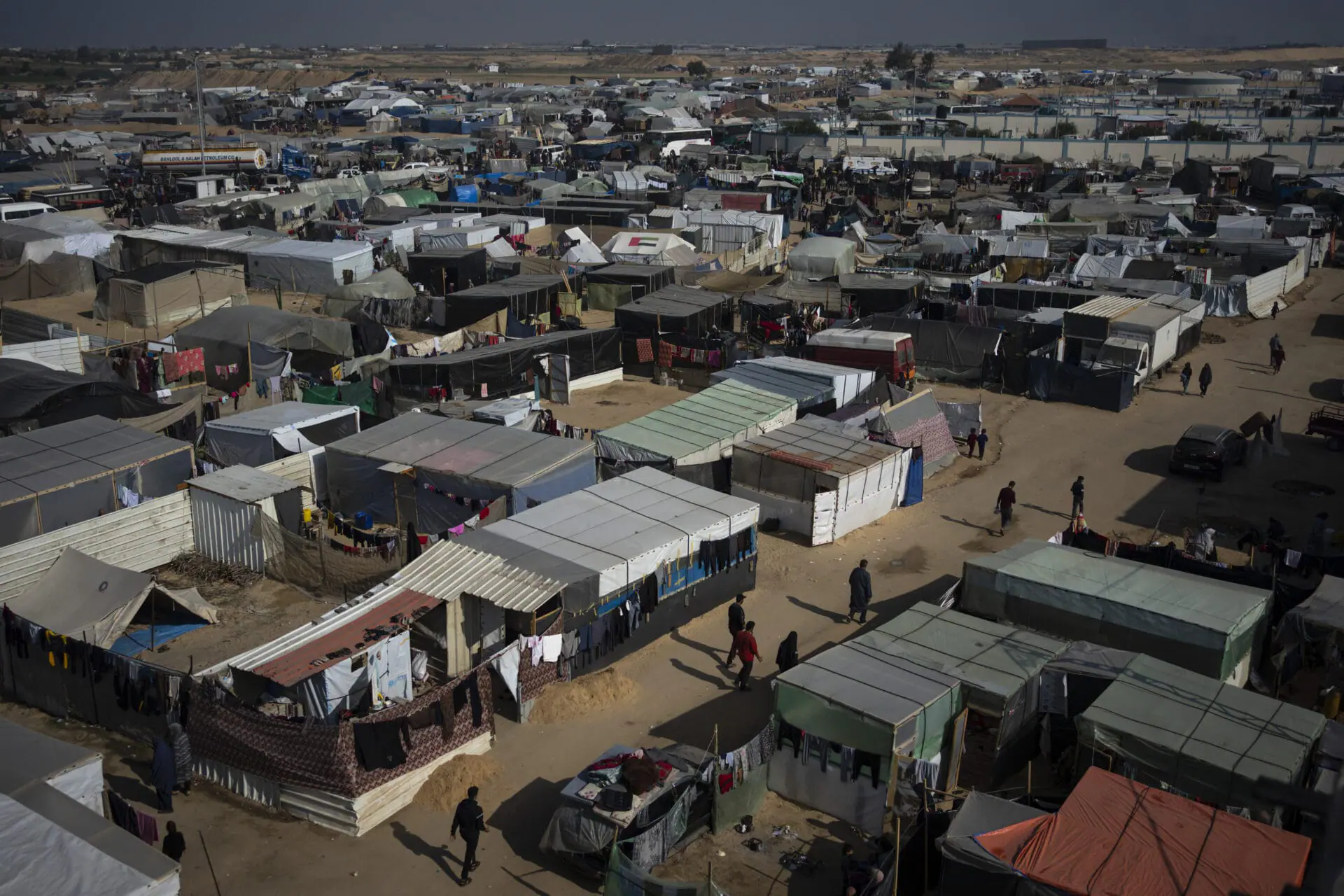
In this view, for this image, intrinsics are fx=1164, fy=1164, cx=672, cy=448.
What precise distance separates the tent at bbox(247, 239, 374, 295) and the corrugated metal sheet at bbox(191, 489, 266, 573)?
1746cm

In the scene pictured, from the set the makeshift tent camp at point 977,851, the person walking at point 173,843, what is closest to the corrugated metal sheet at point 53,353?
the person walking at point 173,843

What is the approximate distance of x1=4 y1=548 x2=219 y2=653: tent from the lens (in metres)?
13.3

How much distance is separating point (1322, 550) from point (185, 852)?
1508cm

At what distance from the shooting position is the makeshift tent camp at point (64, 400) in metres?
19.1

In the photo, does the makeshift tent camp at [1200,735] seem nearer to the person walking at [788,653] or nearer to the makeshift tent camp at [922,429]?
the person walking at [788,653]

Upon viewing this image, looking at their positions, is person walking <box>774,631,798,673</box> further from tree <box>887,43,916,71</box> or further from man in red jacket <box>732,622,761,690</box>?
tree <box>887,43,916,71</box>

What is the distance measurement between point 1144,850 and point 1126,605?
4.59 metres

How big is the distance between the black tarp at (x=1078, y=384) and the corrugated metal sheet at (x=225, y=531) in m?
16.6

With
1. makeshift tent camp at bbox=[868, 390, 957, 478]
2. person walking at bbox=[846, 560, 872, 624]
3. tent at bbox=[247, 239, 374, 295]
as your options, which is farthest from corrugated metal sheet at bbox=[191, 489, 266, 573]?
tent at bbox=[247, 239, 374, 295]

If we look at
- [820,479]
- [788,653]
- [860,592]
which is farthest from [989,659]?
[820,479]

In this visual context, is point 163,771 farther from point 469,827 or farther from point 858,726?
point 858,726

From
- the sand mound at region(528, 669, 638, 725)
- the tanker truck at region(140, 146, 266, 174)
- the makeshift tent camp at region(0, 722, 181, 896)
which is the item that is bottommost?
the sand mound at region(528, 669, 638, 725)

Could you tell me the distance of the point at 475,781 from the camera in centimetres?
1133

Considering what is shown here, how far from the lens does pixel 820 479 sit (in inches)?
683
